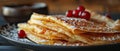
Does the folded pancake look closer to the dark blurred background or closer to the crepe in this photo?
the crepe

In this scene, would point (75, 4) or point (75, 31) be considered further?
point (75, 4)

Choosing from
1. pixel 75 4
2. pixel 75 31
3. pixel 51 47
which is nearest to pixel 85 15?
pixel 75 31

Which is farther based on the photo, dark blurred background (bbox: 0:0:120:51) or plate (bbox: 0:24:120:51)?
dark blurred background (bbox: 0:0:120:51)

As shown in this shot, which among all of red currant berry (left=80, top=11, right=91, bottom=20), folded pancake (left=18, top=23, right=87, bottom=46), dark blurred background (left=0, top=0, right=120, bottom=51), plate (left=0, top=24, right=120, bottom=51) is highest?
dark blurred background (left=0, top=0, right=120, bottom=51)

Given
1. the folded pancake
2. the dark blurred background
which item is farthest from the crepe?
the dark blurred background

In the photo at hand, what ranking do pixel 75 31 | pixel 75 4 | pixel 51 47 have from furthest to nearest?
pixel 75 4, pixel 75 31, pixel 51 47

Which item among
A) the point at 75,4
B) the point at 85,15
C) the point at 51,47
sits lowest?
the point at 51,47

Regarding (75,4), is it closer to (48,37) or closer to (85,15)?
(85,15)

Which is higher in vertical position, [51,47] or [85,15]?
[85,15]

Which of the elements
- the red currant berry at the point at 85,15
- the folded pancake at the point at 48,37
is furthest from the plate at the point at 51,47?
the red currant berry at the point at 85,15

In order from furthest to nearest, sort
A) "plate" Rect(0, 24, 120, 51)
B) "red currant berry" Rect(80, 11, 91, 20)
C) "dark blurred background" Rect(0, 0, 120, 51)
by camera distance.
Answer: "dark blurred background" Rect(0, 0, 120, 51)
"red currant berry" Rect(80, 11, 91, 20)
"plate" Rect(0, 24, 120, 51)

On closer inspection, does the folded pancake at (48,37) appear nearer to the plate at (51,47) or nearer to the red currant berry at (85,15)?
the plate at (51,47)
